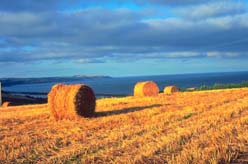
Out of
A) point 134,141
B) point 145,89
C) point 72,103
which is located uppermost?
point 145,89

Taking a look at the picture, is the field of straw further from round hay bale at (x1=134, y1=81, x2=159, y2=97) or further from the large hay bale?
round hay bale at (x1=134, y1=81, x2=159, y2=97)

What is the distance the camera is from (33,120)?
54.2ft

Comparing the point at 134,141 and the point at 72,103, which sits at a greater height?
the point at 72,103

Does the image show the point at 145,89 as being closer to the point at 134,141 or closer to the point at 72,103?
the point at 72,103

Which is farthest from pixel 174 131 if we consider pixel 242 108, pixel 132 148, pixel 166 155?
pixel 242 108

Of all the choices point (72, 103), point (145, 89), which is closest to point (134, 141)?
point (72, 103)

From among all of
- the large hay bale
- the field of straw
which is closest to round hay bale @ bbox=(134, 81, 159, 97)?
the large hay bale

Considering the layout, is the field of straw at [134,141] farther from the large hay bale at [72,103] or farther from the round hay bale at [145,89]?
the round hay bale at [145,89]

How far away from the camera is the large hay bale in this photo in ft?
55.7

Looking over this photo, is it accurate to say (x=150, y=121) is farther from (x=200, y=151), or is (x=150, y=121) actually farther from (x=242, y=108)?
(x=200, y=151)

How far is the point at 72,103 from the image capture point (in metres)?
17.0

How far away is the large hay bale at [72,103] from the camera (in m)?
17.0

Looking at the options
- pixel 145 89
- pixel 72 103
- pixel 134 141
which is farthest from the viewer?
pixel 145 89

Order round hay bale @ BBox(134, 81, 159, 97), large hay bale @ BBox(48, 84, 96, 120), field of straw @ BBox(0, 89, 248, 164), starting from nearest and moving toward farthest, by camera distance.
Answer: field of straw @ BBox(0, 89, 248, 164) < large hay bale @ BBox(48, 84, 96, 120) < round hay bale @ BBox(134, 81, 159, 97)
